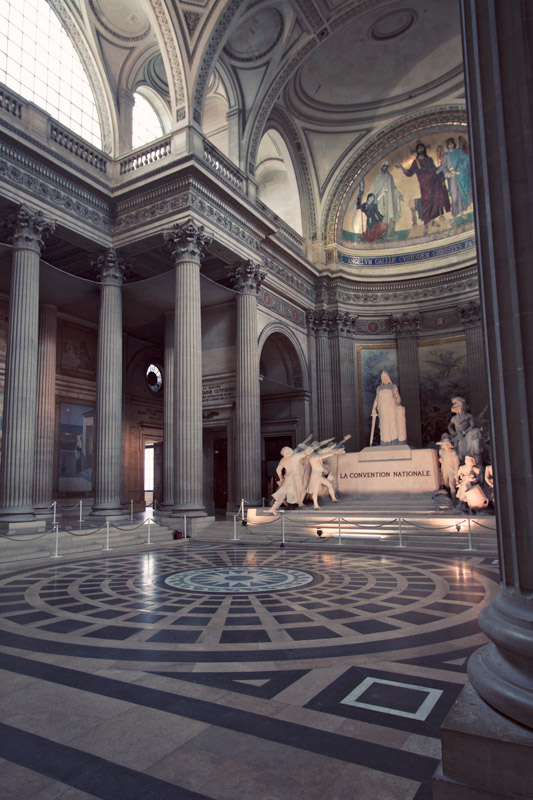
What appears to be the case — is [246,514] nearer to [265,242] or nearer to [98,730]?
[265,242]

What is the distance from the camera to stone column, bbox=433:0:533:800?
178 centimetres

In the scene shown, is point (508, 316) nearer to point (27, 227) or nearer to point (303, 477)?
point (303, 477)

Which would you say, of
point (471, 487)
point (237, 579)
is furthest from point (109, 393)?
point (471, 487)

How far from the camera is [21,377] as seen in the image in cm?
1205

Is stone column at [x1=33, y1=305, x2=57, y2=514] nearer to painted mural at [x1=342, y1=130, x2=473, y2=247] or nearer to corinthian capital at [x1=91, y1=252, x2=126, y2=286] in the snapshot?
corinthian capital at [x1=91, y1=252, x2=126, y2=286]

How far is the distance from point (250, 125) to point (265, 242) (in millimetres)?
3985

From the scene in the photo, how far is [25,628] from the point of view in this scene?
4.77 meters


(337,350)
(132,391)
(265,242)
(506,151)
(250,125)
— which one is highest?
(250,125)

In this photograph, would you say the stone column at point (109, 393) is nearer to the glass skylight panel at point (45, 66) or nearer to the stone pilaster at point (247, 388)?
the stone pilaster at point (247, 388)

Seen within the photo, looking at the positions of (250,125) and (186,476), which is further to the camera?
(250,125)

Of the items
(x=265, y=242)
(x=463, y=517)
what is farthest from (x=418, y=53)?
(x=463, y=517)

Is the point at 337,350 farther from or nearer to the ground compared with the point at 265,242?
nearer to the ground

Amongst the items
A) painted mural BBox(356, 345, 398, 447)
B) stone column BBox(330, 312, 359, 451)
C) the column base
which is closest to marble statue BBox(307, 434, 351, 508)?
stone column BBox(330, 312, 359, 451)

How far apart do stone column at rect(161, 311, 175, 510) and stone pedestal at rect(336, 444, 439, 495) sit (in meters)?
5.07
